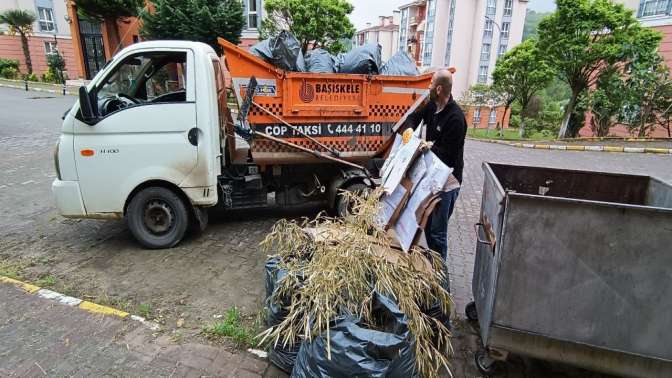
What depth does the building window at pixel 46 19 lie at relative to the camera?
3152 centimetres

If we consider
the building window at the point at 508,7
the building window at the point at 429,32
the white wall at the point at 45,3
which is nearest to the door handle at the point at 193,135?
the white wall at the point at 45,3

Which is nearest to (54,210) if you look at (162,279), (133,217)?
(133,217)

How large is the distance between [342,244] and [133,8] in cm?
2528

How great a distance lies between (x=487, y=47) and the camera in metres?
45.0

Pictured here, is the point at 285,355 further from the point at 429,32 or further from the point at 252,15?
the point at 429,32

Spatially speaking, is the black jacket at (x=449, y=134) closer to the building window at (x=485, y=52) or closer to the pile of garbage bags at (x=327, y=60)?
the pile of garbage bags at (x=327, y=60)

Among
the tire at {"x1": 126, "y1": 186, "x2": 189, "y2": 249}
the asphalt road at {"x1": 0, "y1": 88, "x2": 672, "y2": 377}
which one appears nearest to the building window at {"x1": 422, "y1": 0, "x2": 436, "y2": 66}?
the asphalt road at {"x1": 0, "y1": 88, "x2": 672, "y2": 377}

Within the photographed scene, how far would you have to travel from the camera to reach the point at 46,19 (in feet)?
105

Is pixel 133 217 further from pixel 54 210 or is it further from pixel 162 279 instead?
pixel 54 210

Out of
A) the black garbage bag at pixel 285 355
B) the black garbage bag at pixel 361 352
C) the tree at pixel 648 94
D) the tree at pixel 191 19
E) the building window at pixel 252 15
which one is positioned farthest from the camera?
the building window at pixel 252 15

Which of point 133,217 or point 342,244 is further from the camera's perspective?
point 133,217

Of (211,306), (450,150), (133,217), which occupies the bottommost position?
(211,306)

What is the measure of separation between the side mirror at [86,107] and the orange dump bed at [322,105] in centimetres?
147

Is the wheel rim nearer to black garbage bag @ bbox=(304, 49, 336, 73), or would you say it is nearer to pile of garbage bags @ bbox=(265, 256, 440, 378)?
black garbage bag @ bbox=(304, 49, 336, 73)
